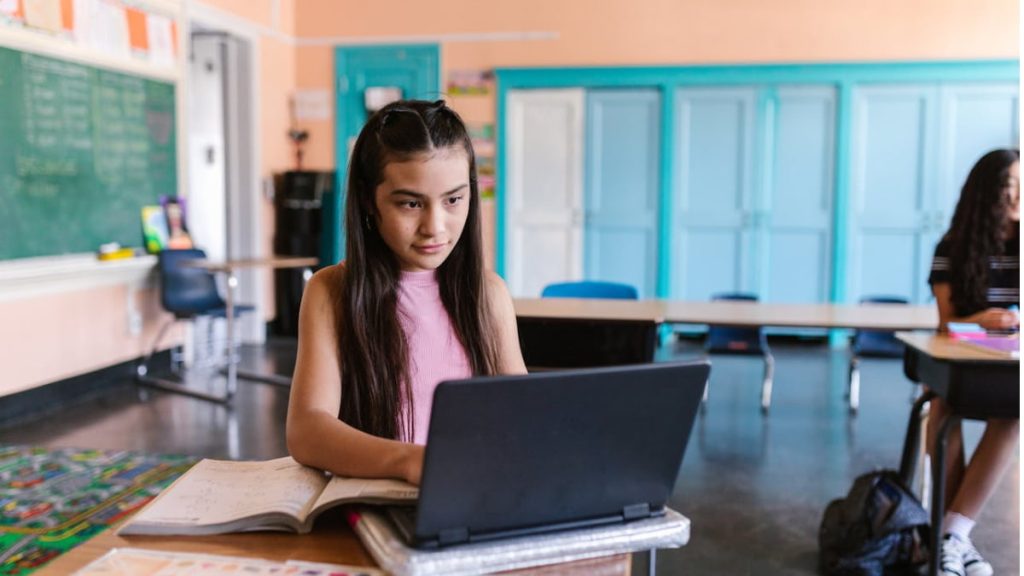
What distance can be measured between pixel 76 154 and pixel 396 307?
14.3 feet

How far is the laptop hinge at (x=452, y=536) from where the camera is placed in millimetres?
864

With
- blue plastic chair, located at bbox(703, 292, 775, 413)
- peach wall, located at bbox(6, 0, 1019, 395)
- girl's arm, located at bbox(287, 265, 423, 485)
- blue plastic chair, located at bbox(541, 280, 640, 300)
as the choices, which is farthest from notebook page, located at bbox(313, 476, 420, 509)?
peach wall, located at bbox(6, 0, 1019, 395)

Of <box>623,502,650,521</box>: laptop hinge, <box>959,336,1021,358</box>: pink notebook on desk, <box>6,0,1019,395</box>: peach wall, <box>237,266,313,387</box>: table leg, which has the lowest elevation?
<box>237,266,313,387</box>: table leg

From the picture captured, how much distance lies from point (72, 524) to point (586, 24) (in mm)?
5454

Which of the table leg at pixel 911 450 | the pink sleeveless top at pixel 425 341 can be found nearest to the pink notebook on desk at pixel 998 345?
the table leg at pixel 911 450

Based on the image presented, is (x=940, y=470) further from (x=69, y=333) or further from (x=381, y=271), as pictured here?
(x=69, y=333)

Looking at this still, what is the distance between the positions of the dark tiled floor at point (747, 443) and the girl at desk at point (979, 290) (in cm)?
23

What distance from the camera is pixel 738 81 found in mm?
7082

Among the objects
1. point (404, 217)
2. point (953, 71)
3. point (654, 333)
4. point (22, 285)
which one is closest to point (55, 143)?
point (22, 285)

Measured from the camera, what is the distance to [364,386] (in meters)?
1.27

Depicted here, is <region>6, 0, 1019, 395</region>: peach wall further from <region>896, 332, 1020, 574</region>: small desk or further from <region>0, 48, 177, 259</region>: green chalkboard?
<region>896, 332, 1020, 574</region>: small desk

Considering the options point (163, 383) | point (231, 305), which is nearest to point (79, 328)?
point (163, 383)

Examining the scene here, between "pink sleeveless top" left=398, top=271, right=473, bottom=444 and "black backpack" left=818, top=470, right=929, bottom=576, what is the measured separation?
184cm

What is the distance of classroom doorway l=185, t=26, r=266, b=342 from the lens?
22.7ft
